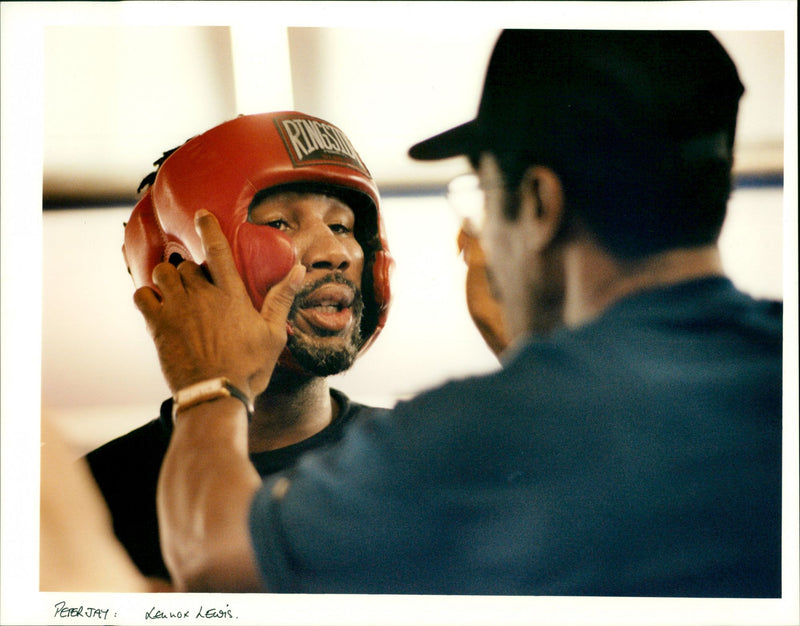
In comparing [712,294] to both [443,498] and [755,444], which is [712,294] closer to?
[755,444]

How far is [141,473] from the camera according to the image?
1.36 m

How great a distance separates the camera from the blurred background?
4.58 feet

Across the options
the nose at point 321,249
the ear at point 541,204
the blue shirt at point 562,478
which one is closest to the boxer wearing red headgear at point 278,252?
the nose at point 321,249

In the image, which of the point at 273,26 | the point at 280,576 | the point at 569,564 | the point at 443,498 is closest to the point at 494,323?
the point at 443,498

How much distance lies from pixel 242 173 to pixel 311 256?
7.2 inches

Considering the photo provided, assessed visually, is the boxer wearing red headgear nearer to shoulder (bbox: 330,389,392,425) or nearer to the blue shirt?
shoulder (bbox: 330,389,392,425)

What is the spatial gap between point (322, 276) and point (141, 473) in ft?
1.50

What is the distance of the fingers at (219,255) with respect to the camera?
134 centimetres

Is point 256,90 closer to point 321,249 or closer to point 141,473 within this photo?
point 321,249

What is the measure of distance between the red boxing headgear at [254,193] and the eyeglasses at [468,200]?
14 cm

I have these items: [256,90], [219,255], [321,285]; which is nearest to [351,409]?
[321,285]

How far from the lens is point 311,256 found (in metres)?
1.36

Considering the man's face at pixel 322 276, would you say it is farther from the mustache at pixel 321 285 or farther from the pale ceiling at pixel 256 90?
the pale ceiling at pixel 256 90

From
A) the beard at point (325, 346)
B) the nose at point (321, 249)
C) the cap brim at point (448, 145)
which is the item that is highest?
the cap brim at point (448, 145)
